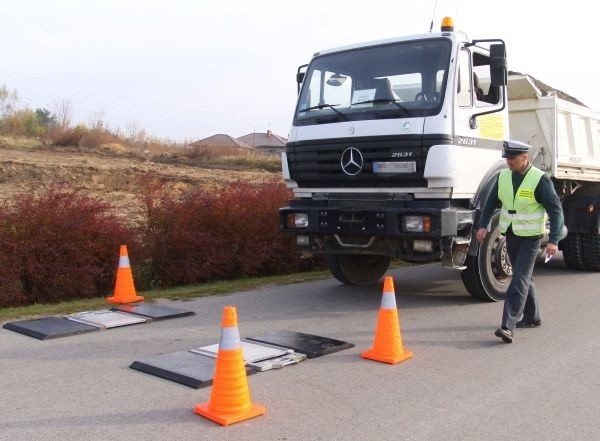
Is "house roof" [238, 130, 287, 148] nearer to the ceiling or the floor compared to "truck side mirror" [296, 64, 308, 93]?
nearer to the ceiling

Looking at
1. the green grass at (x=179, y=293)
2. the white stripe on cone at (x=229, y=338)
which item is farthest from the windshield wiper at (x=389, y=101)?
the white stripe on cone at (x=229, y=338)

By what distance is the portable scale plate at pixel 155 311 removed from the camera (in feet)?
23.5

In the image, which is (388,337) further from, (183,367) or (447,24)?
(447,24)

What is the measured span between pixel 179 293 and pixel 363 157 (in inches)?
133

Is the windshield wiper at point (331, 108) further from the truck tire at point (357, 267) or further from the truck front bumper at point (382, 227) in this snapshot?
the truck tire at point (357, 267)

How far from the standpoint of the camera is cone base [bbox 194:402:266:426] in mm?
4088

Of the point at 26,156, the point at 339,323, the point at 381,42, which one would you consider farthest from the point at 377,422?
the point at 26,156

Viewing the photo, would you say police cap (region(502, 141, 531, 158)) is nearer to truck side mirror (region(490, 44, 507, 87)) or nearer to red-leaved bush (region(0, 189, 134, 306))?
truck side mirror (region(490, 44, 507, 87))

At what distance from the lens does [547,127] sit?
8.95 m

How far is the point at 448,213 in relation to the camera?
6.71 metres

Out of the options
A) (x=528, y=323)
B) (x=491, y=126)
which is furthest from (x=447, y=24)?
(x=528, y=323)

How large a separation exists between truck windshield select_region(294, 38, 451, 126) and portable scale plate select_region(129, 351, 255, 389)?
3306 millimetres

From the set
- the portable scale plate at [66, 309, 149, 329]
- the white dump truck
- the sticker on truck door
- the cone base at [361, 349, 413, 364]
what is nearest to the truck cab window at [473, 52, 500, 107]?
the white dump truck

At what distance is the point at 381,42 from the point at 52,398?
5338 millimetres
